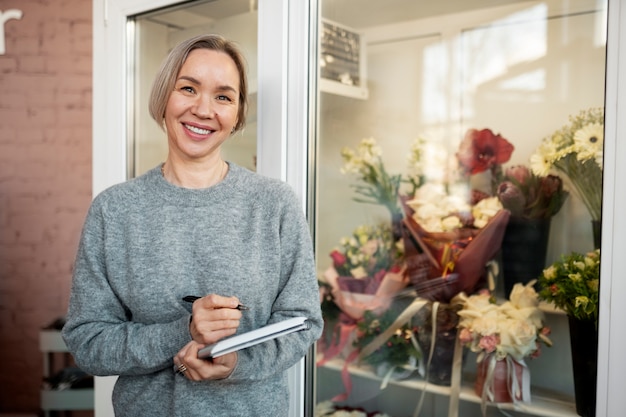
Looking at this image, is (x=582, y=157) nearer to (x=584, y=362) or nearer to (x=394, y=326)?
(x=584, y=362)

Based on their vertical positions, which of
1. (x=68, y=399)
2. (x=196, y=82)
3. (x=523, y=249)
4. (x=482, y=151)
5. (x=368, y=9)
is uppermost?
(x=368, y=9)

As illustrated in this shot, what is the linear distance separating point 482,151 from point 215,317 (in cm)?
83

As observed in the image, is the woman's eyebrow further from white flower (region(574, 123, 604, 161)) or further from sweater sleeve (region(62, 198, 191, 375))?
white flower (region(574, 123, 604, 161))

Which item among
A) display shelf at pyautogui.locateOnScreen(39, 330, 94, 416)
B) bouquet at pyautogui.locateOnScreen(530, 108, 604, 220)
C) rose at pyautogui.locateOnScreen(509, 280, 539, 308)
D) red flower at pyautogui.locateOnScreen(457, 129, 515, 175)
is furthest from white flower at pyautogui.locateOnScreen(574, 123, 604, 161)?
display shelf at pyautogui.locateOnScreen(39, 330, 94, 416)

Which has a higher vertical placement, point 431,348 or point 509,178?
point 509,178

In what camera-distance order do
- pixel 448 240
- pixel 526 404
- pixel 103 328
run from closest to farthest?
1. pixel 103 328
2. pixel 526 404
3. pixel 448 240

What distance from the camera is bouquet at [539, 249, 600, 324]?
1264 mm

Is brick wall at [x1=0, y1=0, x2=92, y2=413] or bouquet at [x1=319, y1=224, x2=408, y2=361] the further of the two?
brick wall at [x1=0, y1=0, x2=92, y2=413]

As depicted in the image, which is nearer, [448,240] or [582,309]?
[582,309]

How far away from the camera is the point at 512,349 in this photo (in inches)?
56.2

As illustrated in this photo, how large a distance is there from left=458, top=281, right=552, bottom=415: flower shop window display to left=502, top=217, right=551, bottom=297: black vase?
3 cm

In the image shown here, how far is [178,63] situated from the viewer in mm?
1261

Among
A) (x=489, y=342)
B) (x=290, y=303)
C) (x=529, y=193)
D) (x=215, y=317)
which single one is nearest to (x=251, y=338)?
(x=215, y=317)

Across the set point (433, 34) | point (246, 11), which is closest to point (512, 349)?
point (433, 34)
